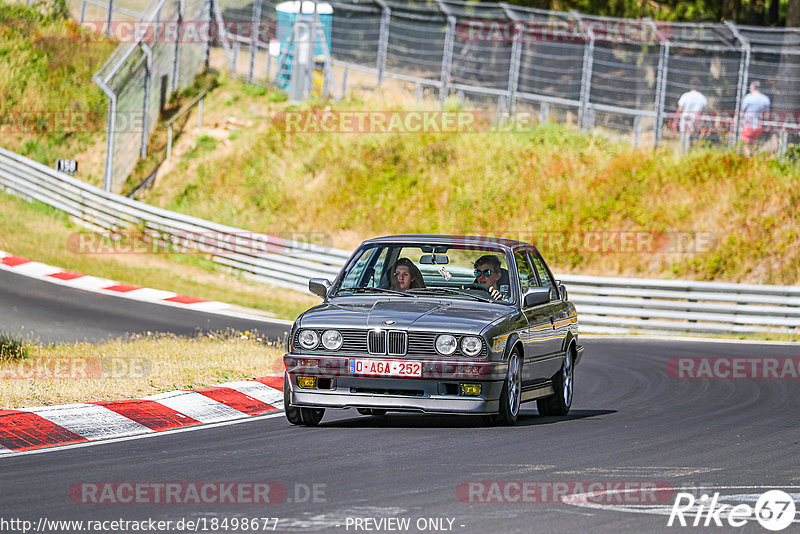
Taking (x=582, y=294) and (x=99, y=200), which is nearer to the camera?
(x=582, y=294)

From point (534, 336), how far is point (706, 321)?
12625 millimetres

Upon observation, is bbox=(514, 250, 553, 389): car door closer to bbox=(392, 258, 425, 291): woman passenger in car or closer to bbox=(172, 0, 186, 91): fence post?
bbox=(392, 258, 425, 291): woman passenger in car

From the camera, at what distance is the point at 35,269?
81.6 feet

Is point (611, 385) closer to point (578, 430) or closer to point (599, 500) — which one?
point (578, 430)

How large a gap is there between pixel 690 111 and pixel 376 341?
20.1 metres

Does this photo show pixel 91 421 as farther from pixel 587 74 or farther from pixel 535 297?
pixel 587 74

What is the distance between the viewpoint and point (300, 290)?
2572cm

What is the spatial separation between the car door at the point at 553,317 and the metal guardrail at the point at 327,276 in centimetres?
1067

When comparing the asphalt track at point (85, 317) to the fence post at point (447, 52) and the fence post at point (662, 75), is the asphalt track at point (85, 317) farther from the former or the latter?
the fence post at point (447, 52)

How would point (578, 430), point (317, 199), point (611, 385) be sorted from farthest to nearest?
point (317, 199)
point (611, 385)
point (578, 430)

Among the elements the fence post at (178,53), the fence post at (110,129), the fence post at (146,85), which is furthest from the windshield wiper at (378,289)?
the fence post at (178,53)

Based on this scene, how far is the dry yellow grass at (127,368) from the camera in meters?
10.8

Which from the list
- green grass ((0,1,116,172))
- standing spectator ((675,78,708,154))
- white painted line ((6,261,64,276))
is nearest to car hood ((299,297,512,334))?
white painted line ((6,261,64,276))

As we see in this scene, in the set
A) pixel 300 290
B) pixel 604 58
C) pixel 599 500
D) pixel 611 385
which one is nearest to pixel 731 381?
pixel 611 385
